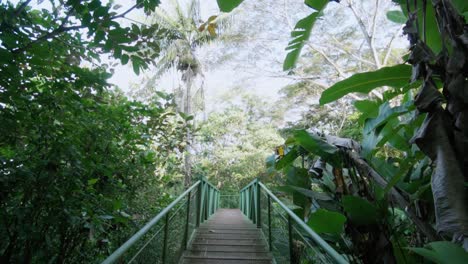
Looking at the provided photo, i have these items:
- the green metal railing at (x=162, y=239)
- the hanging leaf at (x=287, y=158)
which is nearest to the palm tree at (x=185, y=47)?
the green metal railing at (x=162, y=239)

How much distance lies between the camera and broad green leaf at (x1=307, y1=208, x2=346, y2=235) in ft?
5.61

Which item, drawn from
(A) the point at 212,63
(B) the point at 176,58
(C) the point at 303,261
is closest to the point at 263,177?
(A) the point at 212,63

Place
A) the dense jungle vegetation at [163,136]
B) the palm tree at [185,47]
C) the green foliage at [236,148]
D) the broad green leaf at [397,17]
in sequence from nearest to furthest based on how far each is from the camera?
the dense jungle vegetation at [163,136] < the broad green leaf at [397,17] < the palm tree at [185,47] < the green foliage at [236,148]

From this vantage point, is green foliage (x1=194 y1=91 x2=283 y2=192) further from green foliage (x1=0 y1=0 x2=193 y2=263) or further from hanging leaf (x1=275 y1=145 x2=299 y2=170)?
green foliage (x1=0 y1=0 x2=193 y2=263)

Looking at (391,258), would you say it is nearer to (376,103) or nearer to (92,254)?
(376,103)

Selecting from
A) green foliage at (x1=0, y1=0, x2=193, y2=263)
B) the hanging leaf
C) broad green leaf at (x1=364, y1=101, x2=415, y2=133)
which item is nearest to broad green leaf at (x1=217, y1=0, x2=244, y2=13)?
green foliage at (x1=0, y1=0, x2=193, y2=263)

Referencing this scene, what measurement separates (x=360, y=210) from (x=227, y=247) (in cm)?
306

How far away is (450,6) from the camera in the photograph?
1.26m

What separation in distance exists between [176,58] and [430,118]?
11897 mm

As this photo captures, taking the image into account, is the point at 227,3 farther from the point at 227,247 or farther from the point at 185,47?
the point at 185,47

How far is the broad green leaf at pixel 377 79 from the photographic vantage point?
1.57 m

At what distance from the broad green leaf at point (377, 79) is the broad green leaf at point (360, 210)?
26.1 inches

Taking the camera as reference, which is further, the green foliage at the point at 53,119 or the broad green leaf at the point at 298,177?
the broad green leaf at the point at 298,177

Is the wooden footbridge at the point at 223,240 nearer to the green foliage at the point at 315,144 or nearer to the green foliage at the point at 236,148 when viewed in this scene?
the green foliage at the point at 315,144
